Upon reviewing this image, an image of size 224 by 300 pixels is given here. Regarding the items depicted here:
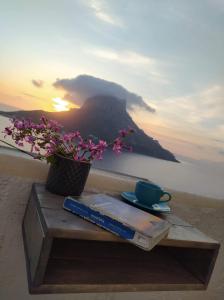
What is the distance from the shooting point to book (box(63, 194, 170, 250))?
2.46 ft

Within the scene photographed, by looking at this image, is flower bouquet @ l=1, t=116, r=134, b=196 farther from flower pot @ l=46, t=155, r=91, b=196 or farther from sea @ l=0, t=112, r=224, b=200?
sea @ l=0, t=112, r=224, b=200

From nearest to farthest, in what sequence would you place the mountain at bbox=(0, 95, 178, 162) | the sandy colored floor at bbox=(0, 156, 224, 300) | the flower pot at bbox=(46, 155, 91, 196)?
1. the flower pot at bbox=(46, 155, 91, 196)
2. the sandy colored floor at bbox=(0, 156, 224, 300)
3. the mountain at bbox=(0, 95, 178, 162)

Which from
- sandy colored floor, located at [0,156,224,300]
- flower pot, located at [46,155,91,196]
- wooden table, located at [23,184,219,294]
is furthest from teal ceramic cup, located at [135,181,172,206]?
sandy colored floor, located at [0,156,224,300]

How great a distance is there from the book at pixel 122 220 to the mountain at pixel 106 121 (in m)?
0.51

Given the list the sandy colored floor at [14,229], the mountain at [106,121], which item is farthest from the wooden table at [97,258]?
the mountain at [106,121]

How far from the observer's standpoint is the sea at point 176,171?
5.12 feet

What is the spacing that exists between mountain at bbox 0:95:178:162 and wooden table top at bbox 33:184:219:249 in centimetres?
44

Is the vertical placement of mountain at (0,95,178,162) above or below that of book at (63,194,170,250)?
above

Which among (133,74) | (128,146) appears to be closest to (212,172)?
(133,74)

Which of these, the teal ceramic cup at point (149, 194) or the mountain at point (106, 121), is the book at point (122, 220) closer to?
the teal ceramic cup at point (149, 194)

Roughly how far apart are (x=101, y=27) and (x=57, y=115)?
2.38ft

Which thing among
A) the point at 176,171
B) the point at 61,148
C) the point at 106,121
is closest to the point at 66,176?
the point at 61,148

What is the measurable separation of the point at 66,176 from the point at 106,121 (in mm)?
760

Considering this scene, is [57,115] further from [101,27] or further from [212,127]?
[212,127]
